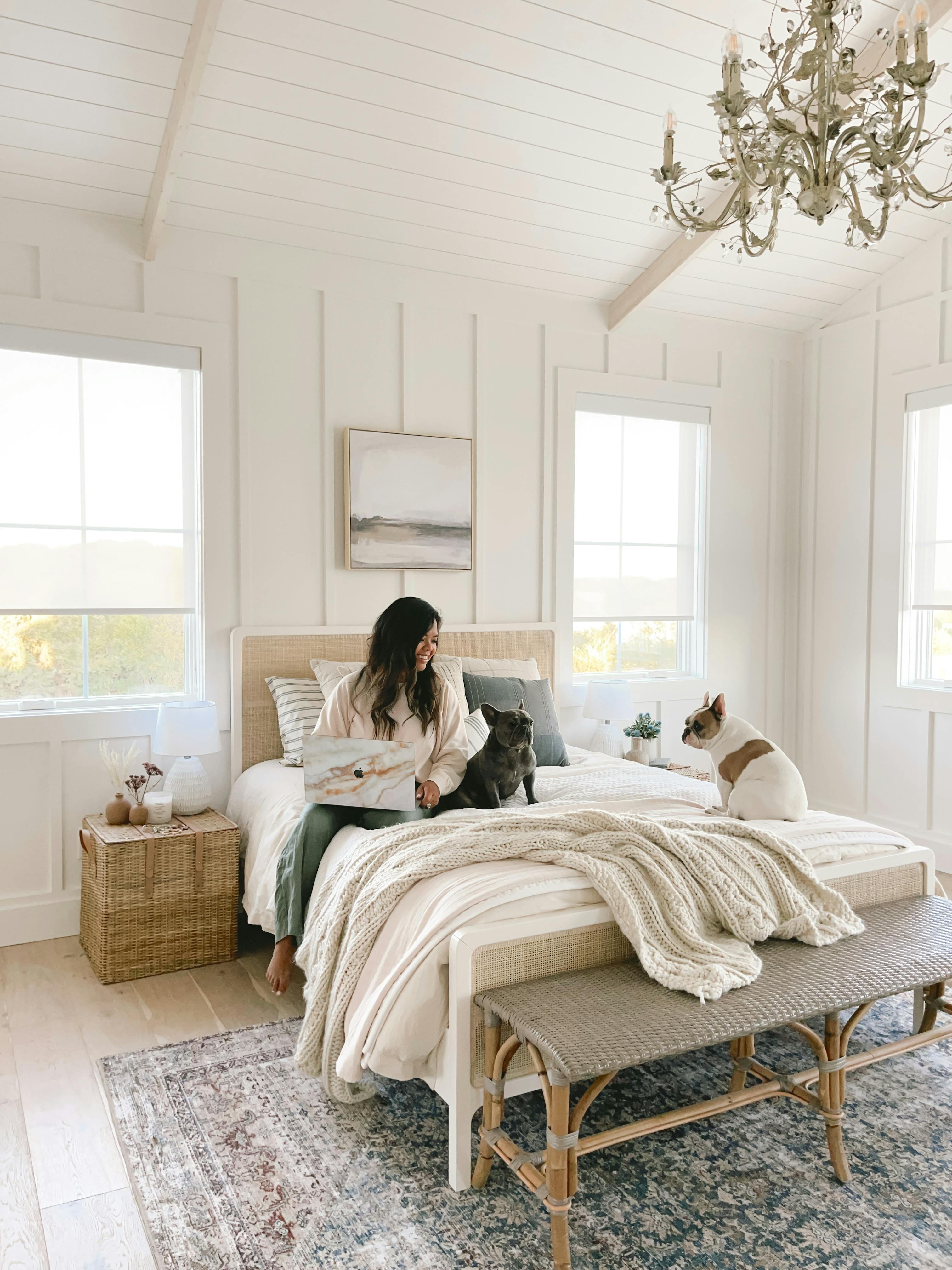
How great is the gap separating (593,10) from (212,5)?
1.20 meters

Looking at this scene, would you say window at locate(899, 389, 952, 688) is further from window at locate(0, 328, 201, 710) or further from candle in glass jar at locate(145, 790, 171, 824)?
candle in glass jar at locate(145, 790, 171, 824)

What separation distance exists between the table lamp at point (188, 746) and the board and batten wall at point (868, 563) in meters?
3.15

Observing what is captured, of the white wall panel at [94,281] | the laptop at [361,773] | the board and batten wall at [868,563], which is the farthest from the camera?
the board and batten wall at [868,563]

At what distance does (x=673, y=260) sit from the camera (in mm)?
4094

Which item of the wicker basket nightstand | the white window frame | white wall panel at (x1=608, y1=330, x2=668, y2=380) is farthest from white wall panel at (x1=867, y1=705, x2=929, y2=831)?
the wicker basket nightstand

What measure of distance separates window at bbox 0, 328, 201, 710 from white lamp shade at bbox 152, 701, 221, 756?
1.14 ft

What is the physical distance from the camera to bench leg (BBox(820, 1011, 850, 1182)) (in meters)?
1.94

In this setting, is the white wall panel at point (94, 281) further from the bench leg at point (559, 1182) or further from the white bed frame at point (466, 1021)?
the bench leg at point (559, 1182)

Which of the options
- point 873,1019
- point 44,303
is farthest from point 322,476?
point 873,1019

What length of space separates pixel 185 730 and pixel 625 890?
1.80 meters

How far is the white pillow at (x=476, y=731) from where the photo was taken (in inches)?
129

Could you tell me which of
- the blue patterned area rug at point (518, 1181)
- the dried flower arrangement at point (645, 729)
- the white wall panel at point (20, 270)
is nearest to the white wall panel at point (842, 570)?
the dried flower arrangement at point (645, 729)

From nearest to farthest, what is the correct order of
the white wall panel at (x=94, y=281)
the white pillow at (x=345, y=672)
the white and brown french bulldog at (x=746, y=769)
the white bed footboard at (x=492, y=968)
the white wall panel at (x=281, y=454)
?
1. the white bed footboard at (x=492, y=968)
2. the white and brown french bulldog at (x=746, y=769)
3. the white wall panel at (x=94, y=281)
4. the white pillow at (x=345, y=672)
5. the white wall panel at (x=281, y=454)

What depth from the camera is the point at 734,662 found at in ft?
16.2
